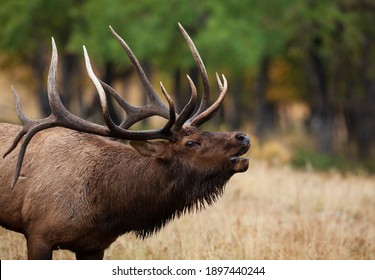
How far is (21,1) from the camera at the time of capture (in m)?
25.3

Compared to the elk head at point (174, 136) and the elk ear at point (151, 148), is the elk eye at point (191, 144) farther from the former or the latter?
the elk ear at point (151, 148)

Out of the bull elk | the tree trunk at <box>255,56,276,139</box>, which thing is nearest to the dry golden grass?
the bull elk

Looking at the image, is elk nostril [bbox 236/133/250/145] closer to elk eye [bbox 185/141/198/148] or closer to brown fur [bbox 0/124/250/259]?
brown fur [bbox 0/124/250/259]

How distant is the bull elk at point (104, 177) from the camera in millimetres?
6579

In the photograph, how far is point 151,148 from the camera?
6.84 meters

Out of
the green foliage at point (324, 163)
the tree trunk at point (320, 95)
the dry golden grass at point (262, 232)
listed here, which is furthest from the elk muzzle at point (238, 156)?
the tree trunk at point (320, 95)

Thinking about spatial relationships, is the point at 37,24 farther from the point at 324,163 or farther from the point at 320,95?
the point at 324,163

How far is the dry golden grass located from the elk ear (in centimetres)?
122

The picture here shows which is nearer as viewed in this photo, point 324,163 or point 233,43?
point 233,43

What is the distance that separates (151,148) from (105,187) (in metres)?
0.50

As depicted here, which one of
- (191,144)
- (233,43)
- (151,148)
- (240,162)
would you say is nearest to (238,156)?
(240,162)

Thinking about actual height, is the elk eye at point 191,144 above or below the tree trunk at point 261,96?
above

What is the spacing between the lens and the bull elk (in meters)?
6.58

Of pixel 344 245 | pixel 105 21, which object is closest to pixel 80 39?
pixel 105 21
